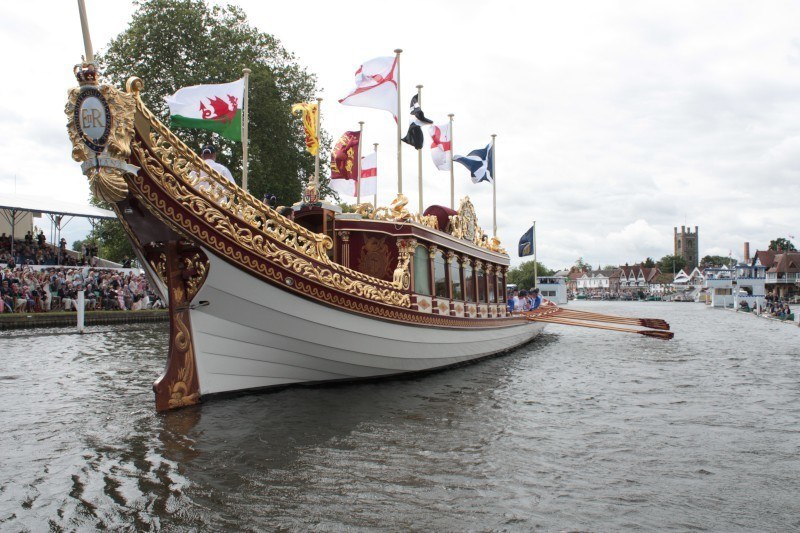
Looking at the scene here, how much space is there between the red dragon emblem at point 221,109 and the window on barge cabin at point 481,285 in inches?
321

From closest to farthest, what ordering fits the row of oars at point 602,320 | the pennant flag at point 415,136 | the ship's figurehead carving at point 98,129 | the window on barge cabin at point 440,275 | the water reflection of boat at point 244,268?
the ship's figurehead carving at point 98,129 < the water reflection of boat at point 244,268 < the window on barge cabin at point 440,275 < the pennant flag at point 415,136 < the row of oars at point 602,320

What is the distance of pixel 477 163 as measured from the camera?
18.3 meters

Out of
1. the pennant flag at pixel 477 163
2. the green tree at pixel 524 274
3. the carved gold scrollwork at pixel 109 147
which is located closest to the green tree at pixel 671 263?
the green tree at pixel 524 274

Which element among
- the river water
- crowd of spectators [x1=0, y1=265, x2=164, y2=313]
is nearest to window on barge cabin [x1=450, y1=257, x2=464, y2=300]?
the river water

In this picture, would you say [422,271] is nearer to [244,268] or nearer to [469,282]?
[469,282]

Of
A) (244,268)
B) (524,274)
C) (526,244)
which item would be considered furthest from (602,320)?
(524,274)

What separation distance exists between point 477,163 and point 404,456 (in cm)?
1325

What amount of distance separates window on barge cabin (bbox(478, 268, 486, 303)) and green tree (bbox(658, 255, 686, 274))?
158 m

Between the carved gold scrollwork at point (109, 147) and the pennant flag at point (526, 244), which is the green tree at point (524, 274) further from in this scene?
the carved gold scrollwork at point (109, 147)

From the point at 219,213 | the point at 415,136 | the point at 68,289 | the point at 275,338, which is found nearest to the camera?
the point at 219,213

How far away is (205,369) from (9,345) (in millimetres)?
10284

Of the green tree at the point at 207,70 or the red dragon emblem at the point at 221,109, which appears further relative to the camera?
the green tree at the point at 207,70

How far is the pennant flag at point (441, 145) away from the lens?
54.7ft

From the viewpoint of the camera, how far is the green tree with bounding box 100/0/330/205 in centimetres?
2989
